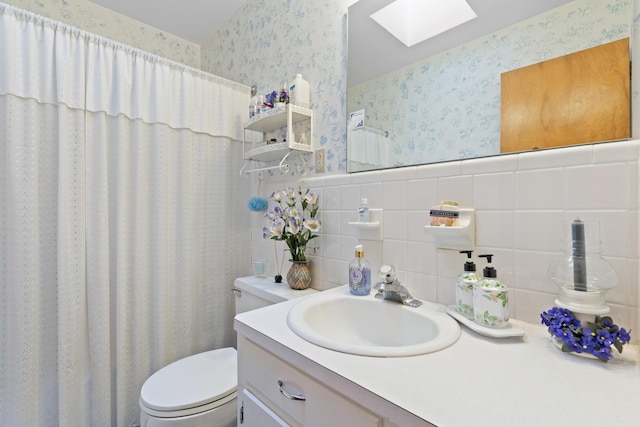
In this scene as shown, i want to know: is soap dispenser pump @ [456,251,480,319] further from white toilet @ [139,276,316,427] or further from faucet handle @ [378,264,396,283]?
white toilet @ [139,276,316,427]

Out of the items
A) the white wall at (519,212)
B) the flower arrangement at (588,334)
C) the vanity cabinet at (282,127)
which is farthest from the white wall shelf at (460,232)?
the vanity cabinet at (282,127)

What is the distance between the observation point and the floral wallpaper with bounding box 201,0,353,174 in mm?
1257

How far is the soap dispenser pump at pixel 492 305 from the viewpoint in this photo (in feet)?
2.17

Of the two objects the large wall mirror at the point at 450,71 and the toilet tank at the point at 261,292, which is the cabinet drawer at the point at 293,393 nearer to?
the toilet tank at the point at 261,292

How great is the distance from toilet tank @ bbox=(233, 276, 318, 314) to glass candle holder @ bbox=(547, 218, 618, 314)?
2.88 ft

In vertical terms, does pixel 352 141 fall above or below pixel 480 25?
below

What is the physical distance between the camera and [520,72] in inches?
30.7

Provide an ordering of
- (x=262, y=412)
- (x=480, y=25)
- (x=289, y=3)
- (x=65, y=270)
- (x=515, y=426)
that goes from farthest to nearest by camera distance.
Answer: (x=289, y=3) → (x=65, y=270) → (x=480, y=25) → (x=262, y=412) → (x=515, y=426)

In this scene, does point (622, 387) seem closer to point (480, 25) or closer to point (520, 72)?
point (520, 72)

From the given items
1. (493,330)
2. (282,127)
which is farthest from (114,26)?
(493,330)

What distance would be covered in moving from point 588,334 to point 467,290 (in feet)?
0.78

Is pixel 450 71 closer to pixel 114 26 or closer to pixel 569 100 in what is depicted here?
pixel 569 100

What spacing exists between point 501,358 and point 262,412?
560 mm

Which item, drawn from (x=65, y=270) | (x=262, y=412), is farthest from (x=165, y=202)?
(x=262, y=412)
